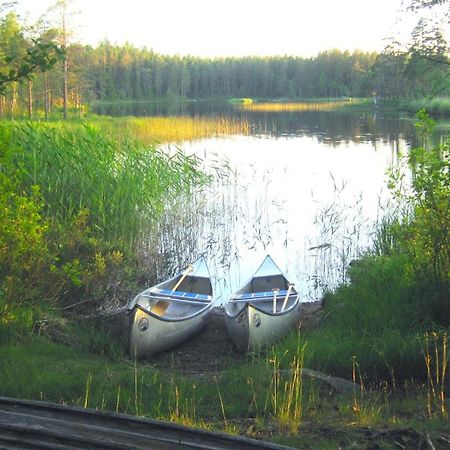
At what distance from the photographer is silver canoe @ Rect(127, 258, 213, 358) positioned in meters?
7.52

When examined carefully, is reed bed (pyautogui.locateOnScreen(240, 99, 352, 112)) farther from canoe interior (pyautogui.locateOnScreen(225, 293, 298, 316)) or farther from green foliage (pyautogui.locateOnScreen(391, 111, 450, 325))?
green foliage (pyautogui.locateOnScreen(391, 111, 450, 325))

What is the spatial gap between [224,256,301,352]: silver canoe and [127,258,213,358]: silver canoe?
0.48 metres

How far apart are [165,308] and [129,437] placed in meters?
5.61

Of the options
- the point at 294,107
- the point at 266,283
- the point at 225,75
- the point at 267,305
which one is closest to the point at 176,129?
the point at 266,283

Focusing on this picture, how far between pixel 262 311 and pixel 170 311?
177 centimetres

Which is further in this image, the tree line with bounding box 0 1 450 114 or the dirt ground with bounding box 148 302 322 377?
the tree line with bounding box 0 1 450 114

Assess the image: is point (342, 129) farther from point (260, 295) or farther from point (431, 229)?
point (431, 229)

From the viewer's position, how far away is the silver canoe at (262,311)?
7527mm

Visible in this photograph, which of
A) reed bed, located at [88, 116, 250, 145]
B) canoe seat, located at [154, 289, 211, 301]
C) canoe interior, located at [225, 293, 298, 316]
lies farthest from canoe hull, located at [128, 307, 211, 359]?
reed bed, located at [88, 116, 250, 145]

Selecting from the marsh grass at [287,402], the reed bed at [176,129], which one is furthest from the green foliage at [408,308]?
the reed bed at [176,129]

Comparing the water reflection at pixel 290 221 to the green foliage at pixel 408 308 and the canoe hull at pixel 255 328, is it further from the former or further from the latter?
the green foliage at pixel 408 308

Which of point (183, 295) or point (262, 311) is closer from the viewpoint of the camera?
point (262, 311)

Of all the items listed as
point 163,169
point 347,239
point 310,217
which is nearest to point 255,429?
point 347,239

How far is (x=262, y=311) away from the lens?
303 inches
